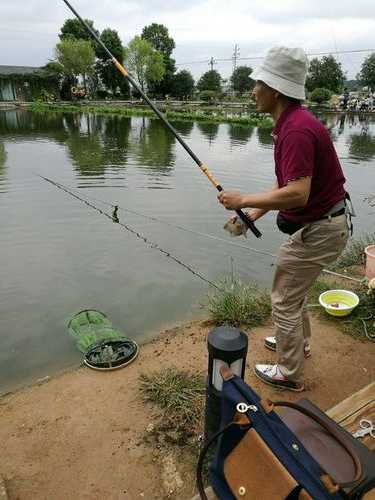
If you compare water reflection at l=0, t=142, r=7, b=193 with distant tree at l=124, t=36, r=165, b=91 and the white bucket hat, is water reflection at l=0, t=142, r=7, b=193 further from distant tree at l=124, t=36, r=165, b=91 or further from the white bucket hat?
distant tree at l=124, t=36, r=165, b=91

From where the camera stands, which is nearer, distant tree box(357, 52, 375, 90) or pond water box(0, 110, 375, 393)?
pond water box(0, 110, 375, 393)

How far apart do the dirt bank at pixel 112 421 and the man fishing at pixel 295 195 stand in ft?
2.21

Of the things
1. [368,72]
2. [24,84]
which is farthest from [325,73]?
[24,84]

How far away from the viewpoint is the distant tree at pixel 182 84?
56969 mm

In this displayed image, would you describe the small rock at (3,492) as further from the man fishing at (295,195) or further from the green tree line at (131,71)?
the green tree line at (131,71)

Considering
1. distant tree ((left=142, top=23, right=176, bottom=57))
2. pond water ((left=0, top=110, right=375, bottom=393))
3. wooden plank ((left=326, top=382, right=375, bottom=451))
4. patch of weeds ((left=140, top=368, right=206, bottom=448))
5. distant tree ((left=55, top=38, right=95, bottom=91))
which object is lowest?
pond water ((left=0, top=110, right=375, bottom=393))

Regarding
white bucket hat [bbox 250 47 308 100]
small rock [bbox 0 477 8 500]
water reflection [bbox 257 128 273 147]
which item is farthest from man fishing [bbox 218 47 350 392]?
water reflection [bbox 257 128 273 147]

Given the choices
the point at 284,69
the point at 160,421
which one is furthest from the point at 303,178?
the point at 160,421

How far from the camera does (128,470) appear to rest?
2.25 meters

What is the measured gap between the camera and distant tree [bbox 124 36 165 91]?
53.7 m

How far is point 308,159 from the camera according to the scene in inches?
76.6

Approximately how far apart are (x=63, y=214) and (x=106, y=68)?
52220 mm

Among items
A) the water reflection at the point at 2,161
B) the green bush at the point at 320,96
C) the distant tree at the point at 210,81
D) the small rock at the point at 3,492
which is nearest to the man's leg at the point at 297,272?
the small rock at the point at 3,492

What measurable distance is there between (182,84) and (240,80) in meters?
12.2
